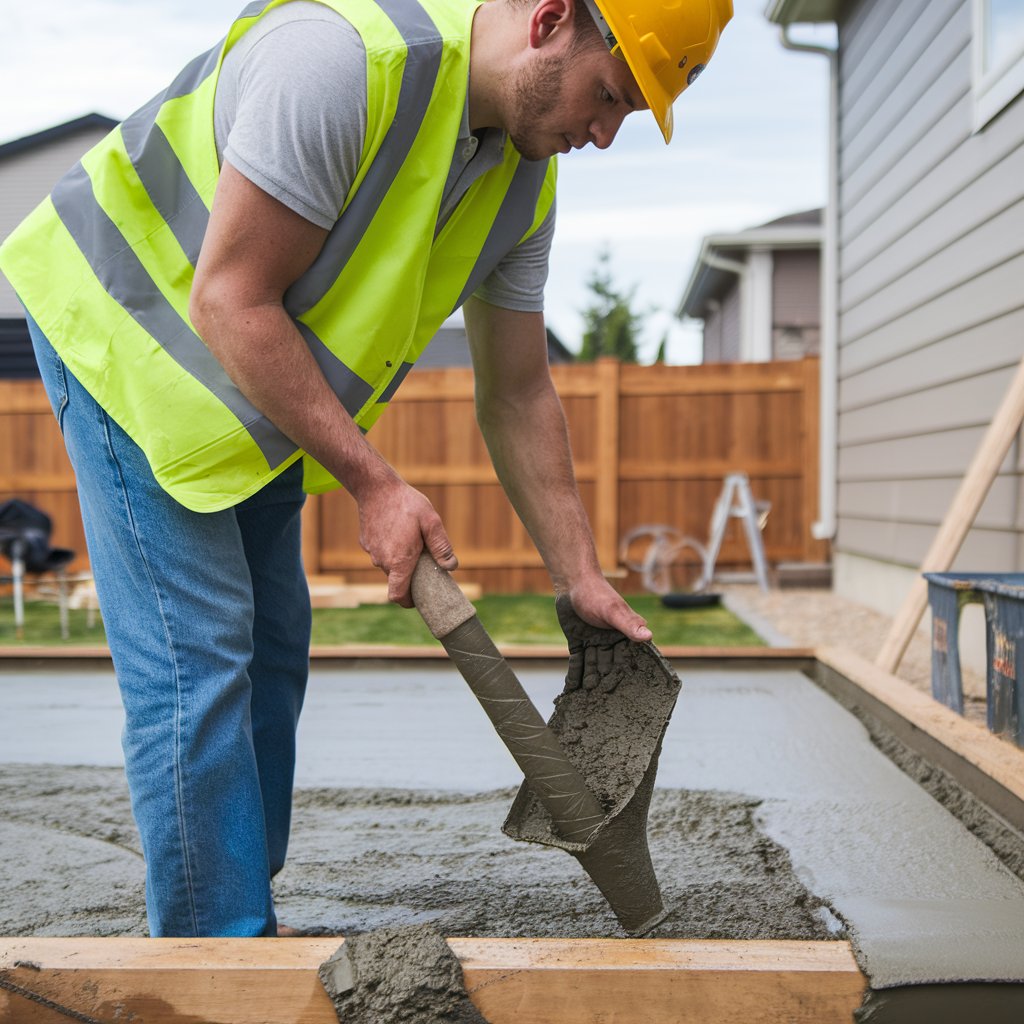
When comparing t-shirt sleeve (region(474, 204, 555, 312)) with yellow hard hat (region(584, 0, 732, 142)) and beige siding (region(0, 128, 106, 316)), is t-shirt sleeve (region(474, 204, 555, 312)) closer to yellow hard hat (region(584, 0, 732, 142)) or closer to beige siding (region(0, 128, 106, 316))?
yellow hard hat (region(584, 0, 732, 142))

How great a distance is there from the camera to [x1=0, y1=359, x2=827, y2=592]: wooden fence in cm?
826

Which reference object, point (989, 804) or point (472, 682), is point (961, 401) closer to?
point (989, 804)

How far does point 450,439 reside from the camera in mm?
8359

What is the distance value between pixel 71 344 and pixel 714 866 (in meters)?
1.37

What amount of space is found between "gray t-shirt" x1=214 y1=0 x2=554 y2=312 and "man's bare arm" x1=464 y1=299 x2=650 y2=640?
0.53 meters

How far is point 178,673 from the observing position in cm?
147

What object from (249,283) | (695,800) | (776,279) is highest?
(776,279)

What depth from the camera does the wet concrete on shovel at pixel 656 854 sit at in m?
1.69

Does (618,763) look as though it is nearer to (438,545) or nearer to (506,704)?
(506,704)

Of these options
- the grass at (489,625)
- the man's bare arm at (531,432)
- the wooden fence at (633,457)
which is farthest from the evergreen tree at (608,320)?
the man's bare arm at (531,432)

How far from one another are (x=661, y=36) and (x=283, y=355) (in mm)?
599

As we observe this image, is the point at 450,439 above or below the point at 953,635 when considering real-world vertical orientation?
above

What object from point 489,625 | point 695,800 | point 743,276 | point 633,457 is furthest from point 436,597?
point 743,276

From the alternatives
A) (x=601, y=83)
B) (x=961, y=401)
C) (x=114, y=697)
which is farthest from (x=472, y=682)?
(x=961, y=401)
